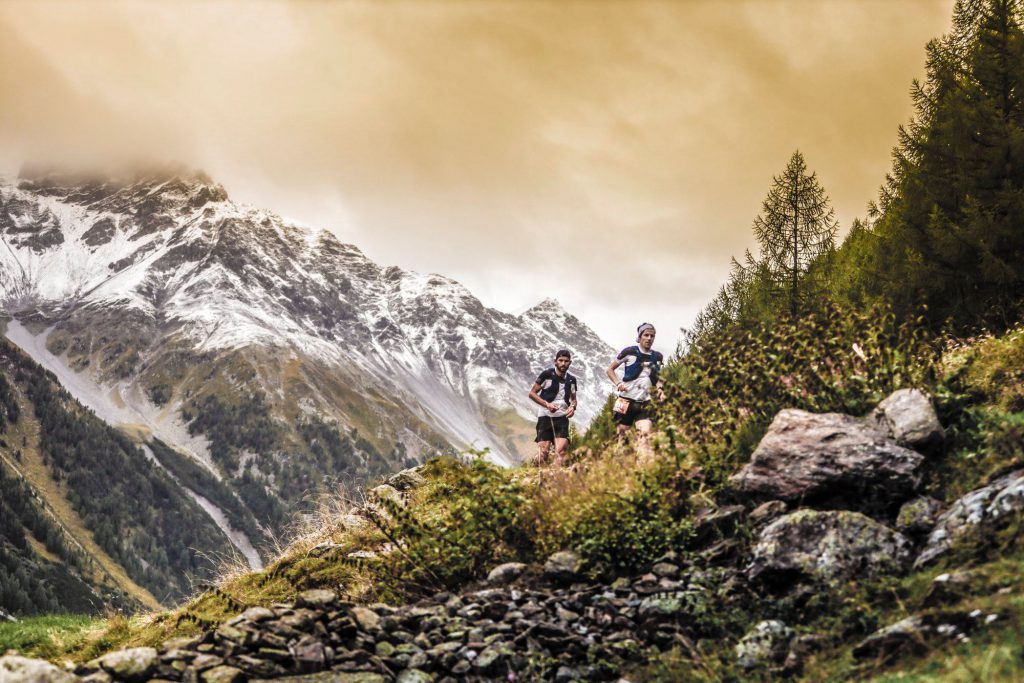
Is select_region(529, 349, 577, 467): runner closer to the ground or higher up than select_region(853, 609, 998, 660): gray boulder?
A: higher up

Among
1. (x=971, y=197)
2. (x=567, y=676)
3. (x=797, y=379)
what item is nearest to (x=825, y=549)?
(x=567, y=676)

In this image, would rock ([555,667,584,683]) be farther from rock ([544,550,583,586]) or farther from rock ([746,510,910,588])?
rock ([746,510,910,588])

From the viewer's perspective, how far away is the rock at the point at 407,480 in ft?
46.0

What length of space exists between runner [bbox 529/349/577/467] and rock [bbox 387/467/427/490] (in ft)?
7.71

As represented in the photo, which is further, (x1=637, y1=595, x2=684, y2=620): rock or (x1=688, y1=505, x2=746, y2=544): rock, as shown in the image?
(x1=688, y1=505, x2=746, y2=544): rock

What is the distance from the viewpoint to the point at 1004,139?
12.5 m

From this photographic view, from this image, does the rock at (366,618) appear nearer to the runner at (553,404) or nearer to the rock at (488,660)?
the rock at (488,660)

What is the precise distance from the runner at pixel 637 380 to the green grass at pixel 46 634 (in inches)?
347

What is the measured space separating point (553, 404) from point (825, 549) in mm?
7967

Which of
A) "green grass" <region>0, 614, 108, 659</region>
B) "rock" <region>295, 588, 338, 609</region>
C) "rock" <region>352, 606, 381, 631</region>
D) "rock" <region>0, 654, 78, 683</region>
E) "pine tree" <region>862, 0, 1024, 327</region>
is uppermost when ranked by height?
"pine tree" <region>862, 0, 1024, 327</region>

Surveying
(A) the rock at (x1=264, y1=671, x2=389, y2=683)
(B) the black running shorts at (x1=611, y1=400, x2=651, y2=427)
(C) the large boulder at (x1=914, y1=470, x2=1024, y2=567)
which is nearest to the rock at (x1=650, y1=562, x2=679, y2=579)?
(C) the large boulder at (x1=914, y1=470, x2=1024, y2=567)

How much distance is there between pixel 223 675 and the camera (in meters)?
6.00

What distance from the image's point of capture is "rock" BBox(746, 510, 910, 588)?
238 inches

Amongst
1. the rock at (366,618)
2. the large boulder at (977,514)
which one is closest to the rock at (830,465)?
the large boulder at (977,514)
